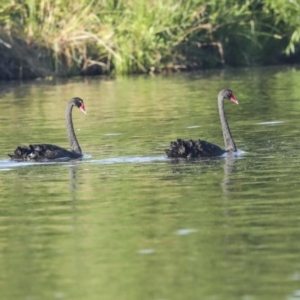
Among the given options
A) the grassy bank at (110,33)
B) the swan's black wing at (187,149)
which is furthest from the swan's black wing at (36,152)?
the grassy bank at (110,33)

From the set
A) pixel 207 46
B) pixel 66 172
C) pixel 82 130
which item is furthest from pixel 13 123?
pixel 207 46

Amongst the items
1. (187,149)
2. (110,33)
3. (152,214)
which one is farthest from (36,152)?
(110,33)

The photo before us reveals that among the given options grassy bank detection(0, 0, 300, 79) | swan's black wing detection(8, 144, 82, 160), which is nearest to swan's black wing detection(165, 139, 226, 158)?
swan's black wing detection(8, 144, 82, 160)

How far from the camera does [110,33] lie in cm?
3588

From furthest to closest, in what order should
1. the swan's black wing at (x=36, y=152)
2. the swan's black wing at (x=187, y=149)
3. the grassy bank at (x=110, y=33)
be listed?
the grassy bank at (x=110, y=33), the swan's black wing at (x=36, y=152), the swan's black wing at (x=187, y=149)

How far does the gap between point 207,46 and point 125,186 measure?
84.6ft

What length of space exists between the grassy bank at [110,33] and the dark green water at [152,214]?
14.6 m

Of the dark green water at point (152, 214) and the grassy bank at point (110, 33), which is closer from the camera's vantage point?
the dark green water at point (152, 214)

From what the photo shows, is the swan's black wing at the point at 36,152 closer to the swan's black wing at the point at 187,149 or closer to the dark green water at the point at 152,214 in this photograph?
the dark green water at the point at 152,214

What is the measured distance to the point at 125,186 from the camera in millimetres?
12781

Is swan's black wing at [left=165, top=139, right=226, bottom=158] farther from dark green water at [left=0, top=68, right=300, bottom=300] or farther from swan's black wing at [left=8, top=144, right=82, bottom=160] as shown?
swan's black wing at [left=8, top=144, right=82, bottom=160]

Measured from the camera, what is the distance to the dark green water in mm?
8312

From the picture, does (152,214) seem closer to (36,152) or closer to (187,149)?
(187,149)

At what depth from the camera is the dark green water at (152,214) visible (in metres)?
8.31
